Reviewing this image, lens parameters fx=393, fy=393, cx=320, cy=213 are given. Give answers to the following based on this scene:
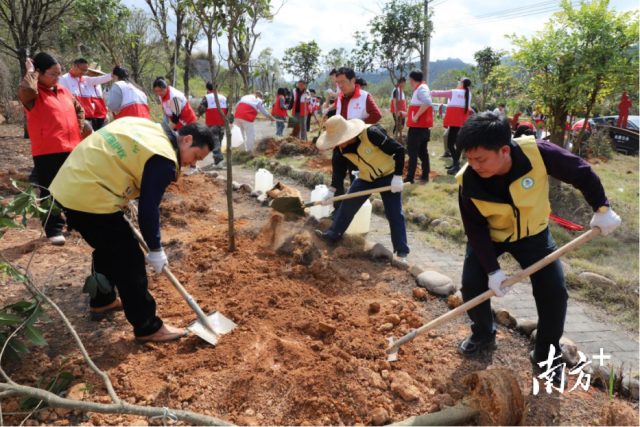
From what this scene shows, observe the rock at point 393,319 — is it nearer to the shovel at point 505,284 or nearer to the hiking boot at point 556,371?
the shovel at point 505,284

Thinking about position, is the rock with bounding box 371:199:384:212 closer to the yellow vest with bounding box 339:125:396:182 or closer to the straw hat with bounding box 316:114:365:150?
the yellow vest with bounding box 339:125:396:182

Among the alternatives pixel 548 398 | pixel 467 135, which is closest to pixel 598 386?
pixel 548 398

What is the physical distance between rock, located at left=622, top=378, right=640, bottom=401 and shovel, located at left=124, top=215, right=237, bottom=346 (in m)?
2.45

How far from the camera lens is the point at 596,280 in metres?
3.60

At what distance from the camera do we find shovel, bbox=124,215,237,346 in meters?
2.61

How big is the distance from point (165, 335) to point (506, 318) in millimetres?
2446

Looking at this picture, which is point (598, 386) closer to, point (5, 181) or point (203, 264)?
point (203, 264)

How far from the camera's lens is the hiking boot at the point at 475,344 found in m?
2.59

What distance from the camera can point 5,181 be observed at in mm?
5844

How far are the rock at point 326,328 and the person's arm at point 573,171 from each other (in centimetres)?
167

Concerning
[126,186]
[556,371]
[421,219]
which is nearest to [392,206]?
[421,219]

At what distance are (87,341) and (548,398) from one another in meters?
2.92

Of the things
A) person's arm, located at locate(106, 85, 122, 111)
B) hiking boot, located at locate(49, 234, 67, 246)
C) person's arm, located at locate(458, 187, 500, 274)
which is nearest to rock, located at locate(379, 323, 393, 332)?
person's arm, located at locate(458, 187, 500, 274)

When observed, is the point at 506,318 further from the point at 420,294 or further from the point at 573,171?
the point at 573,171
